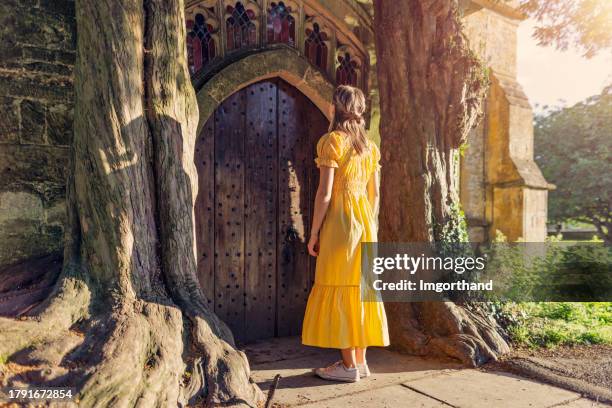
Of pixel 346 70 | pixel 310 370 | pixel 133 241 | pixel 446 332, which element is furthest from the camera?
pixel 346 70

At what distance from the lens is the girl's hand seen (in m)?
3.86

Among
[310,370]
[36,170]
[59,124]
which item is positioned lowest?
[310,370]

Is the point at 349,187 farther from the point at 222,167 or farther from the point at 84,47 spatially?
the point at 84,47

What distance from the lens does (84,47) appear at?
10.8 feet

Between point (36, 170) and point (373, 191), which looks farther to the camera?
point (373, 191)

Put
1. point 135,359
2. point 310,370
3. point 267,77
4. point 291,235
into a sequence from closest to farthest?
point 135,359 < point 310,370 < point 267,77 < point 291,235

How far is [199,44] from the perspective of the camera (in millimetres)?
5035

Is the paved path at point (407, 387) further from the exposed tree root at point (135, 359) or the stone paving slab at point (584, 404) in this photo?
the exposed tree root at point (135, 359)

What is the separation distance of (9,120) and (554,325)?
5688mm

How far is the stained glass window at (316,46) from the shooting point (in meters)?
5.83

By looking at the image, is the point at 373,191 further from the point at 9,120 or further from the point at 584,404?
the point at 9,120

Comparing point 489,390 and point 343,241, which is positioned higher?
point 343,241

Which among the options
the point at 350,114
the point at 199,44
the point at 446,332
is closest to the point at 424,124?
the point at 350,114

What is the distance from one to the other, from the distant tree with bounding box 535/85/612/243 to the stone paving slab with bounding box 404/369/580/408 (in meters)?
20.0
